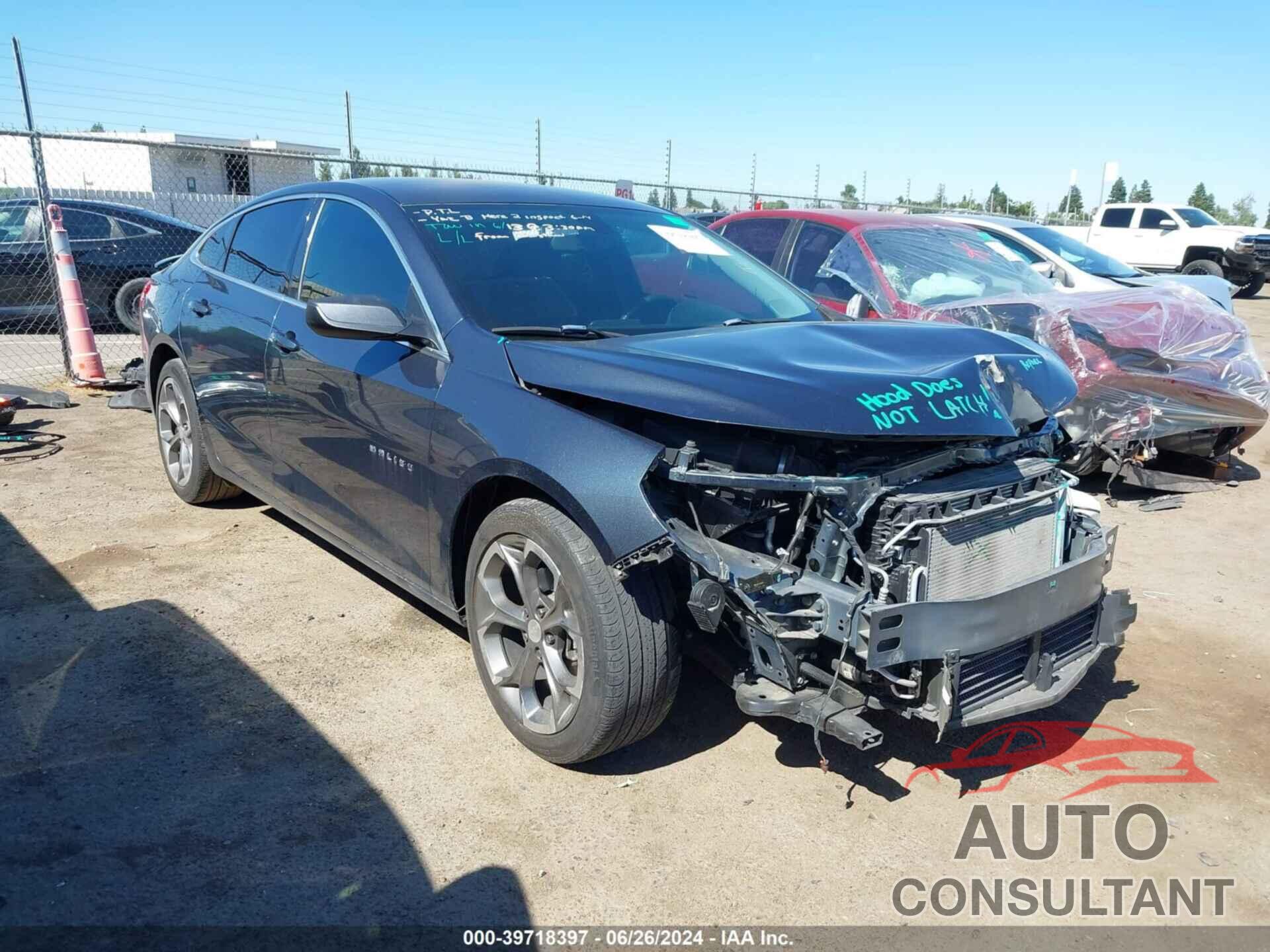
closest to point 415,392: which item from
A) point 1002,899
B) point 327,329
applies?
point 327,329

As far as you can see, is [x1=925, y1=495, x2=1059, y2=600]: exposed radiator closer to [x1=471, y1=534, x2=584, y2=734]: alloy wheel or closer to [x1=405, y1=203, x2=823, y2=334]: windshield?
[x1=471, y1=534, x2=584, y2=734]: alloy wheel

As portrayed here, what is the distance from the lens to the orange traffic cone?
28.3 ft

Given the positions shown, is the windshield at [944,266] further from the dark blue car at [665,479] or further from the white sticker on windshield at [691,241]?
the dark blue car at [665,479]

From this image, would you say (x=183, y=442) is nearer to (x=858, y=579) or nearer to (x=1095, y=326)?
(x=858, y=579)

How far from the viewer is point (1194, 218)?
21.9m

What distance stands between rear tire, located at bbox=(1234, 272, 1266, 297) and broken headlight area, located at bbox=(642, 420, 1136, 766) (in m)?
22.2

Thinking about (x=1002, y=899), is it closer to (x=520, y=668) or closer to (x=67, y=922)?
(x=520, y=668)

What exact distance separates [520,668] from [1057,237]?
924 cm

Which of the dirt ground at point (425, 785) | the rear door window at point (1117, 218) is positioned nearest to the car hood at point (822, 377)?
the dirt ground at point (425, 785)

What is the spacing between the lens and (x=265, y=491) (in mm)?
4629

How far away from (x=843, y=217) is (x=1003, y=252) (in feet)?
5.13

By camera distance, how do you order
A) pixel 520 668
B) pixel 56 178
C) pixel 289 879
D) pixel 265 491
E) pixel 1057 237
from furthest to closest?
pixel 56 178, pixel 1057 237, pixel 265 491, pixel 520 668, pixel 289 879

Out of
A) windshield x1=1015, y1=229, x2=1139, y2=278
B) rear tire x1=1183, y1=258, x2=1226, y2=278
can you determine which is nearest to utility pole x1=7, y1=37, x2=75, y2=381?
windshield x1=1015, y1=229, x2=1139, y2=278

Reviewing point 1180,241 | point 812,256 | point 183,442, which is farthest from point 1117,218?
point 183,442
